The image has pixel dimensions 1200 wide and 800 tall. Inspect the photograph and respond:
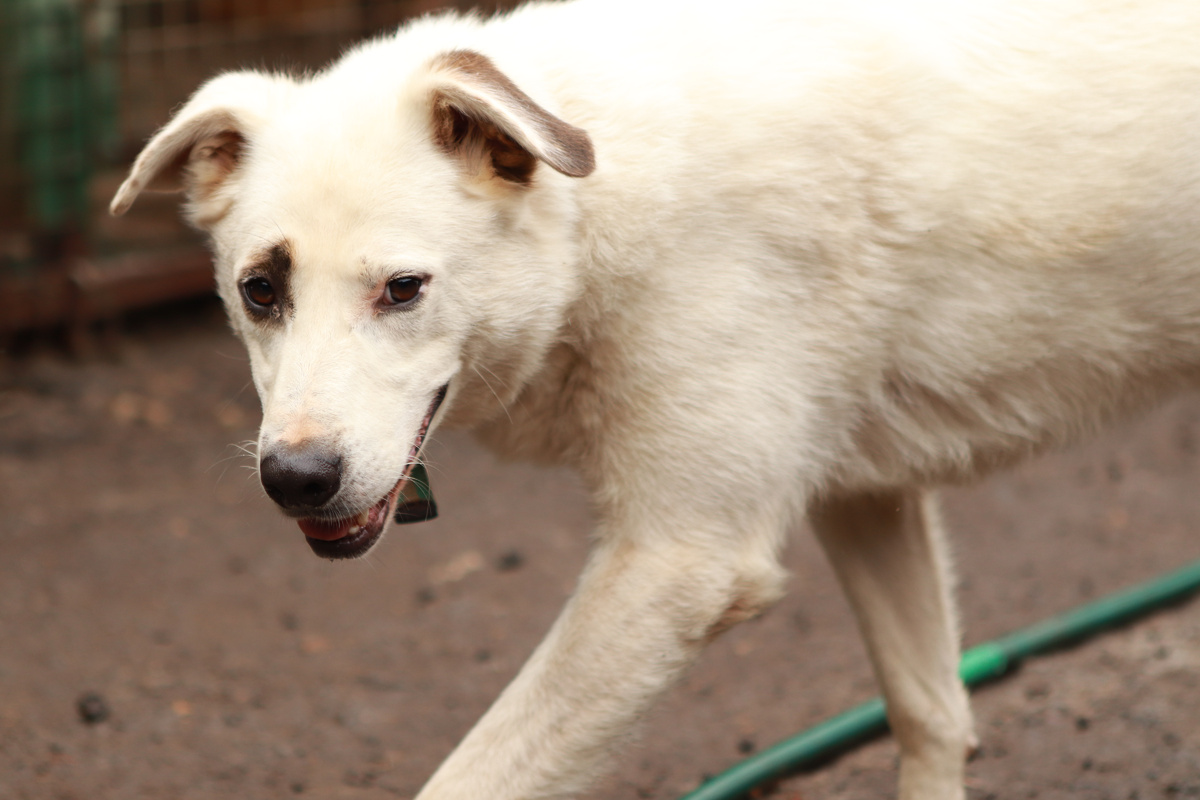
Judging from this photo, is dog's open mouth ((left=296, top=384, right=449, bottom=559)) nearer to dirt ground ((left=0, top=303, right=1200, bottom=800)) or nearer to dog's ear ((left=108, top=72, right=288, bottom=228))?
dirt ground ((left=0, top=303, right=1200, bottom=800))

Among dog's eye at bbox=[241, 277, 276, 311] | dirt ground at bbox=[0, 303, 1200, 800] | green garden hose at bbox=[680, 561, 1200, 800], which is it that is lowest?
dirt ground at bbox=[0, 303, 1200, 800]

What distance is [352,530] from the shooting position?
229 centimetres

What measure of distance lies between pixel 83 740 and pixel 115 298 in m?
3.29

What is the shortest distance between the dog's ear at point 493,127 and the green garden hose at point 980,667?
5.23 ft

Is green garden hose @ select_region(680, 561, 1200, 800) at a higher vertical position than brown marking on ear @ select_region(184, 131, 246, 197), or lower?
lower

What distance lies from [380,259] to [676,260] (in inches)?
20.4

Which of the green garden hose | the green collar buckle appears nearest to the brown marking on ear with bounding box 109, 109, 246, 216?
the green collar buckle

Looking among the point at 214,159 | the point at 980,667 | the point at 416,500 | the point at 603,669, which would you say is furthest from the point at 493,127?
the point at 980,667

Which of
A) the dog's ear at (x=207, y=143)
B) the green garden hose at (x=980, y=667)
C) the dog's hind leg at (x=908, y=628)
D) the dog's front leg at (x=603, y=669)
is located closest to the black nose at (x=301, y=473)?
the dog's front leg at (x=603, y=669)

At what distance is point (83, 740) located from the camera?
3688 mm

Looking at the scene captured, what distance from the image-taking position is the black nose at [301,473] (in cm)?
214

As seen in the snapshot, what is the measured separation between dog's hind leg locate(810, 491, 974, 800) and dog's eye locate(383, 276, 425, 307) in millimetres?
1176

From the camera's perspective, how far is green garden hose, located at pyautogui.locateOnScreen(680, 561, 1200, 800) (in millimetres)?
3270

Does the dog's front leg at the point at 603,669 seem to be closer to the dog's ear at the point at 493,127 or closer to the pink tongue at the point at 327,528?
the pink tongue at the point at 327,528
